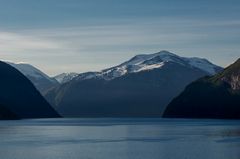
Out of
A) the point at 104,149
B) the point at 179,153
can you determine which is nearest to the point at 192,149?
the point at 179,153

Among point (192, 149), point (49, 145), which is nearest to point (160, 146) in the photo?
point (192, 149)

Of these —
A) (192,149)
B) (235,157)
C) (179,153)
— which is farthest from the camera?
(192,149)

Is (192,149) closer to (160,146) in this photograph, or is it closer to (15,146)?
(160,146)

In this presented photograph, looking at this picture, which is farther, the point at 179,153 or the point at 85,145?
the point at 85,145

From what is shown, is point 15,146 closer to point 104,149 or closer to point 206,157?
point 104,149

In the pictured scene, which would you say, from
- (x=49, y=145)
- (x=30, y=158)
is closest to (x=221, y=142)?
(x=49, y=145)

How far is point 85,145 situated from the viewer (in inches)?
4889

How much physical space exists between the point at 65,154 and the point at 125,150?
1167cm

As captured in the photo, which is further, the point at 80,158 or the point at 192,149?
the point at 192,149

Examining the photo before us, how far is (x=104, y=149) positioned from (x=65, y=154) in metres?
11.0

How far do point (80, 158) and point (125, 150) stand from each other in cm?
1547

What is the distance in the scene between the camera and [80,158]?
9775 centimetres

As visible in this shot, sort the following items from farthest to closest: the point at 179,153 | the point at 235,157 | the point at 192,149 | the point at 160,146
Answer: the point at 160,146
the point at 192,149
the point at 179,153
the point at 235,157

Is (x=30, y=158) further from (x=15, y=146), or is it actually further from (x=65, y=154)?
(x=15, y=146)
